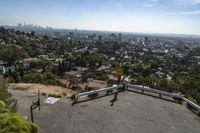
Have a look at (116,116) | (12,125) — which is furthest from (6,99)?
(116,116)

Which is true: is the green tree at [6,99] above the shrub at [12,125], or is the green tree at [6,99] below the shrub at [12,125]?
below

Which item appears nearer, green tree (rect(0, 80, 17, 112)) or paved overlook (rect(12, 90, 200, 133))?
paved overlook (rect(12, 90, 200, 133))

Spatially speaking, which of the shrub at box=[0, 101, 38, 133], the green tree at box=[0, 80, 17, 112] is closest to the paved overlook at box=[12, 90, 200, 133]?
the green tree at box=[0, 80, 17, 112]

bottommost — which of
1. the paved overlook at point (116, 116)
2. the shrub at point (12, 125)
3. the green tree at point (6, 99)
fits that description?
the paved overlook at point (116, 116)

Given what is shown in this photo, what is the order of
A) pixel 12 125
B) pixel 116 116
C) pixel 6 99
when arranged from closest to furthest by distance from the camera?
1. pixel 12 125
2. pixel 6 99
3. pixel 116 116

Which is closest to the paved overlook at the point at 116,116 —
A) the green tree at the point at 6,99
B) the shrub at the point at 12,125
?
the green tree at the point at 6,99

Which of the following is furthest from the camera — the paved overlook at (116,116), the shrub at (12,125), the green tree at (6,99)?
the green tree at (6,99)

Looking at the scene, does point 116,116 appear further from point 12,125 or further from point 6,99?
point 12,125

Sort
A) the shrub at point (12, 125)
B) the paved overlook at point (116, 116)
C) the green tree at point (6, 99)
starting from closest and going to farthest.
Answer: the shrub at point (12, 125), the paved overlook at point (116, 116), the green tree at point (6, 99)

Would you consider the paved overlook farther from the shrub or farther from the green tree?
the shrub

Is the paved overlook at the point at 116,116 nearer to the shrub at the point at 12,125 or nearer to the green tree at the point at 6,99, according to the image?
the green tree at the point at 6,99
